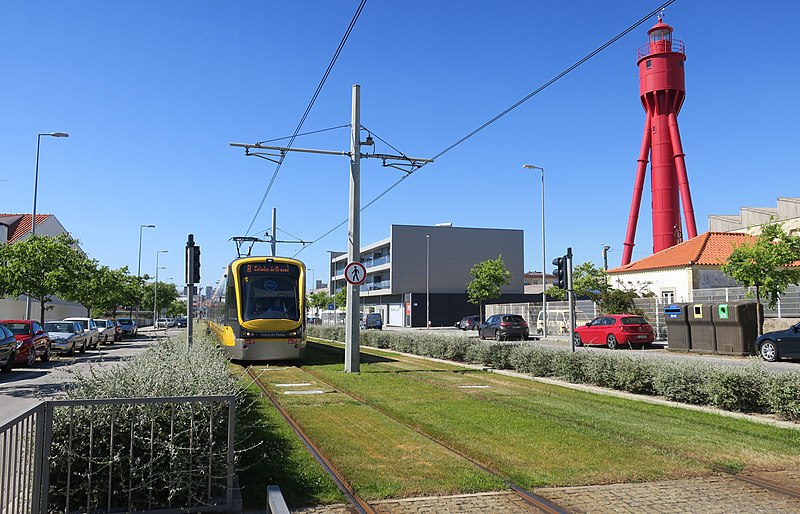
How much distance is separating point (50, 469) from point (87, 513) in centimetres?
44

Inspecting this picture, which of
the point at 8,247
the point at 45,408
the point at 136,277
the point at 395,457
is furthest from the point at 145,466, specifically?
the point at 136,277

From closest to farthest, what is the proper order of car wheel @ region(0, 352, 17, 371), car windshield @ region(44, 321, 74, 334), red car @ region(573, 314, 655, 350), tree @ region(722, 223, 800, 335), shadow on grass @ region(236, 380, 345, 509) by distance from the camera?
shadow on grass @ region(236, 380, 345, 509) → car wheel @ region(0, 352, 17, 371) → tree @ region(722, 223, 800, 335) → car windshield @ region(44, 321, 74, 334) → red car @ region(573, 314, 655, 350)

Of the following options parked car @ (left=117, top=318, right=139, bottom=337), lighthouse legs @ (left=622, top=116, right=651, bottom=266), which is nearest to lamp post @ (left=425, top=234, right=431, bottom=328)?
lighthouse legs @ (left=622, top=116, right=651, bottom=266)

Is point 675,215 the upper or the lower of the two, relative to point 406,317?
upper

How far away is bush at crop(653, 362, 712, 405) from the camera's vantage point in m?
11.6

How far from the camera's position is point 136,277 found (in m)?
69.2

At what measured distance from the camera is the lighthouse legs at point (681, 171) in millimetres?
52125

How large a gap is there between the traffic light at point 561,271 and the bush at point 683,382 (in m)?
5.69

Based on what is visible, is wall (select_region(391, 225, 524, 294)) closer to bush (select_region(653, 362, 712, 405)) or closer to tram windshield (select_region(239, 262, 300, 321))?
tram windshield (select_region(239, 262, 300, 321))

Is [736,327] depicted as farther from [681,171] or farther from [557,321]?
[681,171]

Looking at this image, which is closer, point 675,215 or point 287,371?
point 287,371

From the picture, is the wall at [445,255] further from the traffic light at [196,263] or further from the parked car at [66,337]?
the traffic light at [196,263]

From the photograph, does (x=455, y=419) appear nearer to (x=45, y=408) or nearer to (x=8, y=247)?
(x=45, y=408)

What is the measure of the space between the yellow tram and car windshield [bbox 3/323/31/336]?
7367 mm
